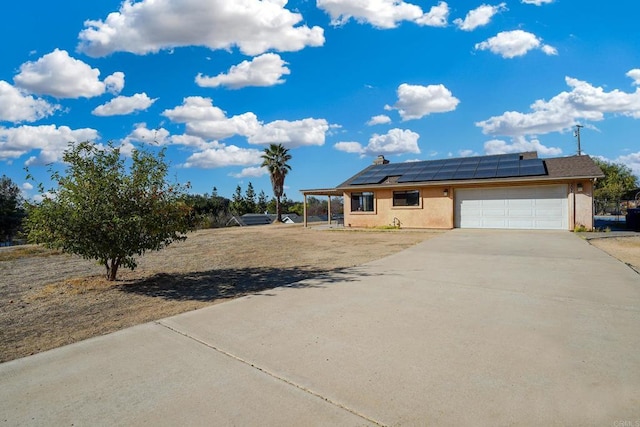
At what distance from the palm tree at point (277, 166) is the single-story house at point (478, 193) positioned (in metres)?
13.6

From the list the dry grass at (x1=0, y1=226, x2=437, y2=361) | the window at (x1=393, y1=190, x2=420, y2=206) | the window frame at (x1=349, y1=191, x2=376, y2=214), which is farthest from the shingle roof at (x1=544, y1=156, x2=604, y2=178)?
the dry grass at (x1=0, y1=226, x2=437, y2=361)

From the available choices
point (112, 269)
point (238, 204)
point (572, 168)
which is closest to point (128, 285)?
point (112, 269)

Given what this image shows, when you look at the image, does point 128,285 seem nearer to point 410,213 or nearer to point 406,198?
point 410,213

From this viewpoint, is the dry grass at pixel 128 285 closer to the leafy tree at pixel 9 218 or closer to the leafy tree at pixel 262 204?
the leafy tree at pixel 9 218

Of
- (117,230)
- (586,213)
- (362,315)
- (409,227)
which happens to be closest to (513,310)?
(362,315)

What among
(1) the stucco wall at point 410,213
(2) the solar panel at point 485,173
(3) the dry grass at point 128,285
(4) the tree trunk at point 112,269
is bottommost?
(3) the dry grass at point 128,285

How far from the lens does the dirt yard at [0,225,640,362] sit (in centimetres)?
495

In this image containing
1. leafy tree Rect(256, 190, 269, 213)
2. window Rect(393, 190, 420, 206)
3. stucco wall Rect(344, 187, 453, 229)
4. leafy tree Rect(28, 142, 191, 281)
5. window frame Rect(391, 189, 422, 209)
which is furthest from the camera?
leafy tree Rect(256, 190, 269, 213)

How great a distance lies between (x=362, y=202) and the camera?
2377 cm

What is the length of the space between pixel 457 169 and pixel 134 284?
18.5 metres

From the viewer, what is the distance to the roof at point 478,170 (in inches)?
701

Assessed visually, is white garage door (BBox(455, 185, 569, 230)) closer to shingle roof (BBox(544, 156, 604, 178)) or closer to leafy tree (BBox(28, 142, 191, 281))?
shingle roof (BBox(544, 156, 604, 178))

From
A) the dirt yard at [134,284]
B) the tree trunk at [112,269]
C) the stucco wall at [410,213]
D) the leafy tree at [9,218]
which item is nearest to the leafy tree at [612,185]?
the stucco wall at [410,213]

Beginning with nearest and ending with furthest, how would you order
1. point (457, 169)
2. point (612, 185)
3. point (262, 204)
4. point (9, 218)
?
1. point (457, 169)
2. point (9, 218)
3. point (612, 185)
4. point (262, 204)
